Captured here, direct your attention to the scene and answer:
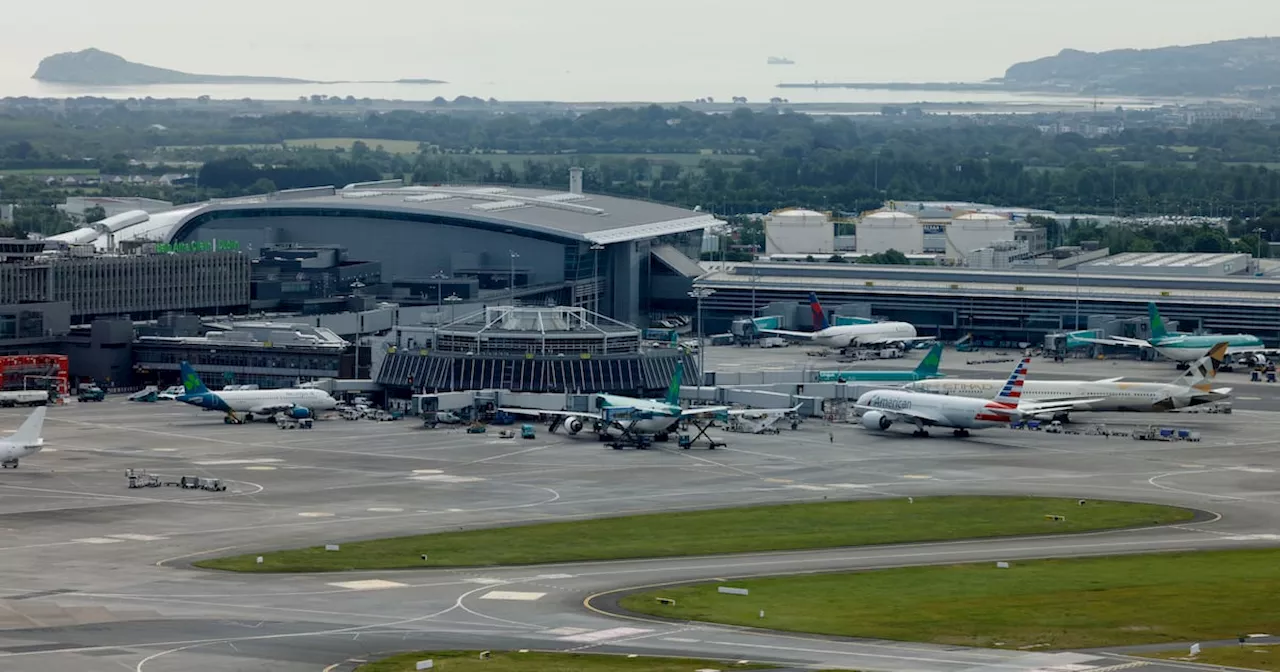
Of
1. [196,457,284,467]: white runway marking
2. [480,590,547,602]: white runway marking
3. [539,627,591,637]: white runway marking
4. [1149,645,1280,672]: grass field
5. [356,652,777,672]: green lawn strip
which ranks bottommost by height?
[196,457,284,467]: white runway marking

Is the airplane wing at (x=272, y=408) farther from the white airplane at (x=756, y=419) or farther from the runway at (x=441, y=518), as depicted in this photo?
the white airplane at (x=756, y=419)

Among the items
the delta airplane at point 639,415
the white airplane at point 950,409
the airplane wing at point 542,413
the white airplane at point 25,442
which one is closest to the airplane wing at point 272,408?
the airplane wing at point 542,413

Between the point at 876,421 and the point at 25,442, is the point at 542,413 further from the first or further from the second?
the point at 25,442

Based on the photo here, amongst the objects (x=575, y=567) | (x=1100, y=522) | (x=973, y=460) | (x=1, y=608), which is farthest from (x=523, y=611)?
(x=973, y=460)

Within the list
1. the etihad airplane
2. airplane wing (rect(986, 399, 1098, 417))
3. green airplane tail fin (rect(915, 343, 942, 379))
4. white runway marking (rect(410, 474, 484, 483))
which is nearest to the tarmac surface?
white runway marking (rect(410, 474, 484, 483))

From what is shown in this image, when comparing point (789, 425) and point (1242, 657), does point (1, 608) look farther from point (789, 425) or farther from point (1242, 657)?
Result: point (789, 425)

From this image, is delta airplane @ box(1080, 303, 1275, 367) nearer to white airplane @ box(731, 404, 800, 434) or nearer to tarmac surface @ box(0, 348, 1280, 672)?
tarmac surface @ box(0, 348, 1280, 672)

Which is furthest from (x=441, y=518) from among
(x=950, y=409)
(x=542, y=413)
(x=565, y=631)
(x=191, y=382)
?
(x=191, y=382)
